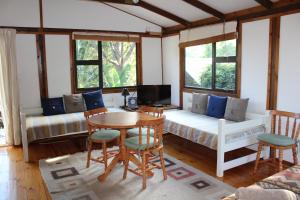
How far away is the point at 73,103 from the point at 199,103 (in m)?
2.31

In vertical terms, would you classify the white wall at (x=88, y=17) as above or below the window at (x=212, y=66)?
above

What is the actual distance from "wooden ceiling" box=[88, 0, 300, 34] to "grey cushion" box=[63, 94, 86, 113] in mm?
1811

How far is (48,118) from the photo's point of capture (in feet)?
15.3

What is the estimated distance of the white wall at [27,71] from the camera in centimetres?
484

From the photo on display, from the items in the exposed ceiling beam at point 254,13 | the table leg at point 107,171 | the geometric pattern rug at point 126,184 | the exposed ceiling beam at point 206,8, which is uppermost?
the exposed ceiling beam at point 206,8

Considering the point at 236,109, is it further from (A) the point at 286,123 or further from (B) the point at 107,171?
(B) the point at 107,171

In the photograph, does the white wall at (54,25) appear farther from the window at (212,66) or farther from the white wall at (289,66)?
the white wall at (289,66)

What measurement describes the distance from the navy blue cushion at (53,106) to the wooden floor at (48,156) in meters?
0.57

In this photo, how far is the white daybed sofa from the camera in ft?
11.2

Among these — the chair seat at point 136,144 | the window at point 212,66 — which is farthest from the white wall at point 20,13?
the chair seat at point 136,144

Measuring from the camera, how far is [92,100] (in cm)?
526

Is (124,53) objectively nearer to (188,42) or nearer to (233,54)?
(188,42)

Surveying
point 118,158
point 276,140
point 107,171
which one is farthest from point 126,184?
point 276,140

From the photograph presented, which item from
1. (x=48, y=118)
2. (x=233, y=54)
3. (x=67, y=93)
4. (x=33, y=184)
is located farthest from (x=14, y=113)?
(x=233, y=54)
